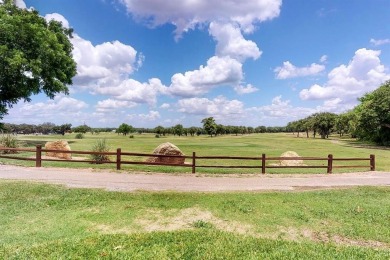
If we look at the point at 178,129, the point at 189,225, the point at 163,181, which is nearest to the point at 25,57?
the point at 163,181

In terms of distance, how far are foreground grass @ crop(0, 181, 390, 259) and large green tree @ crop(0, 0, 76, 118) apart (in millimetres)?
21788

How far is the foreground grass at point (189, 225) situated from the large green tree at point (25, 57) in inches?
858

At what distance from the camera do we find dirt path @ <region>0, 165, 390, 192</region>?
12.8m

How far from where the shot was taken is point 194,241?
653cm

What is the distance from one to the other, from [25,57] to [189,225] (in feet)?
100

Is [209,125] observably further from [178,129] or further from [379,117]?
[379,117]

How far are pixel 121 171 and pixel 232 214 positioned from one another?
32.4 ft

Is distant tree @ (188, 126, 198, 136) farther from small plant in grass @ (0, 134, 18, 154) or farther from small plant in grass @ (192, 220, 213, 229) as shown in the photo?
small plant in grass @ (192, 220, 213, 229)

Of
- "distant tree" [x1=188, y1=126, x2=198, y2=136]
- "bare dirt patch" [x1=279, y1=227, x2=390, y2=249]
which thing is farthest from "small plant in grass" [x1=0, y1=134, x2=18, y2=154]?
"distant tree" [x1=188, y1=126, x2=198, y2=136]

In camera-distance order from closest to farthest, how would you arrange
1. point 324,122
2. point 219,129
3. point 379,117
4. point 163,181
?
point 163,181
point 379,117
point 324,122
point 219,129

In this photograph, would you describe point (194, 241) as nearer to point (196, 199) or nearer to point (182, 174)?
point (196, 199)

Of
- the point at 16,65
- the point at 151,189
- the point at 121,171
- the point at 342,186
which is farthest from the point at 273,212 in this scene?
the point at 16,65

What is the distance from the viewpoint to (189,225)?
7.80 m

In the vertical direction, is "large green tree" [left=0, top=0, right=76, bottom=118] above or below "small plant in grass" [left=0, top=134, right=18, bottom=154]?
above
